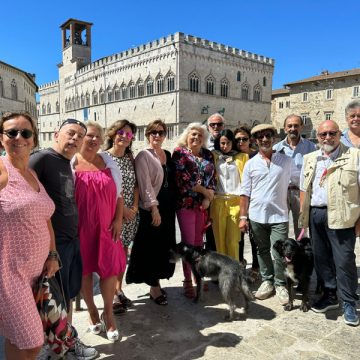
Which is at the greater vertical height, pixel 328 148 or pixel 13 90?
pixel 13 90

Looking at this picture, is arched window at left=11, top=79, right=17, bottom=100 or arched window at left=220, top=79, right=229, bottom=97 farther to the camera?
arched window at left=11, top=79, right=17, bottom=100

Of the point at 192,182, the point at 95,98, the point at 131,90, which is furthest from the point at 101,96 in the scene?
the point at 192,182

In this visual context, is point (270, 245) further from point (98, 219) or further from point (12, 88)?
point (12, 88)

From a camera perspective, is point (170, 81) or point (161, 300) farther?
point (170, 81)

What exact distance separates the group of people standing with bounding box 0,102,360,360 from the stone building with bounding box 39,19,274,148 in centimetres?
2872

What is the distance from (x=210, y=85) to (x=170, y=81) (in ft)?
14.9

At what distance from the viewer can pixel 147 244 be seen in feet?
11.1

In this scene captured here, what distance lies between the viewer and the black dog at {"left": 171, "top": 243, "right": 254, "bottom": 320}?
121 inches

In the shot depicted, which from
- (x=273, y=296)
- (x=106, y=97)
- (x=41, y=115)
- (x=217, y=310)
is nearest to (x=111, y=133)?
(x=217, y=310)

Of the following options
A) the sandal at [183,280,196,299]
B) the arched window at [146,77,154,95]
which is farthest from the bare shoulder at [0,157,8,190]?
the arched window at [146,77,154,95]

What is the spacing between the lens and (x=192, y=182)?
3523mm

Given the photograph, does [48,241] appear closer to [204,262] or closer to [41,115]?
[204,262]

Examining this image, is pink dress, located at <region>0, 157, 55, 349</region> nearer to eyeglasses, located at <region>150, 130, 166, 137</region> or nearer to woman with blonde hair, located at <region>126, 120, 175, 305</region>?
woman with blonde hair, located at <region>126, 120, 175, 305</region>

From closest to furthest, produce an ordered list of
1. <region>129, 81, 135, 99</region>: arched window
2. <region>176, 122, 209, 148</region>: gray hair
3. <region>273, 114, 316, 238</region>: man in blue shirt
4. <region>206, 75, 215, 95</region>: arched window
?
<region>176, 122, 209, 148</region>: gray hair, <region>273, 114, 316, 238</region>: man in blue shirt, <region>206, 75, 215, 95</region>: arched window, <region>129, 81, 135, 99</region>: arched window
